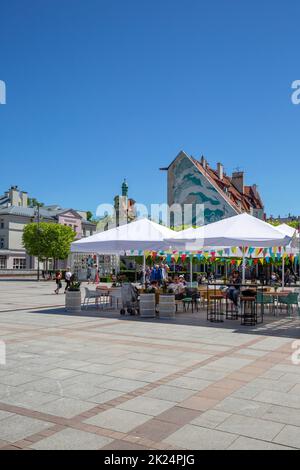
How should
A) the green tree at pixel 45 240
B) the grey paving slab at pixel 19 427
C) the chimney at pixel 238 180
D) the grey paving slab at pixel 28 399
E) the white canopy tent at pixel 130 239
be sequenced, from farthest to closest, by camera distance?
the chimney at pixel 238 180, the green tree at pixel 45 240, the white canopy tent at pixel 130 239, the grey paving slab at pixel 28 399, the grey paving slab at pixel 19 427

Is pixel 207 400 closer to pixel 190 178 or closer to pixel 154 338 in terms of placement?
pixel 154 338

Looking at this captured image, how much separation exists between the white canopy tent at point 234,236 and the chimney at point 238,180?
56879 mm

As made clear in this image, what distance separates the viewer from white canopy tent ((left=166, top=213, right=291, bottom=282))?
12.4m

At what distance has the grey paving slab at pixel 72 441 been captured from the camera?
4.23 m

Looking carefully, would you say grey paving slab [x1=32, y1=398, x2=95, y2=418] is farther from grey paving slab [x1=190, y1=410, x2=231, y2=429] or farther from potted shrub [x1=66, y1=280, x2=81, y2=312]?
potted shrub [x1=66, y1=280, x2=81, y2=312]

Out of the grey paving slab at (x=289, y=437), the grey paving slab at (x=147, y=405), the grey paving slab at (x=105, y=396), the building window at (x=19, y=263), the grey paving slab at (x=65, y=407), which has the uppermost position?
the building window at (x=19, y=263)

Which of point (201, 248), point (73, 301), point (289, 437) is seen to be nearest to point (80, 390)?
point (289, 437)

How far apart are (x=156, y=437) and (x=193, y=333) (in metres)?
6.59

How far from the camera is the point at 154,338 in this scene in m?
10.2

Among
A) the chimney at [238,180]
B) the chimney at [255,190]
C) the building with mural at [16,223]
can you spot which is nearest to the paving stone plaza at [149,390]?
the building with mural at [16,223]

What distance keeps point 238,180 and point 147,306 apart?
193 ft

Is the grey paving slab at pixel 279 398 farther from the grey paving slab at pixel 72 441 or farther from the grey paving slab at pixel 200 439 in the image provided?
the grey paving slab at pixel 72 441

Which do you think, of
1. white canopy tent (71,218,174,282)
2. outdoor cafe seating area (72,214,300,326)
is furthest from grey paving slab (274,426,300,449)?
white canopy tent (71,218,174,282)
